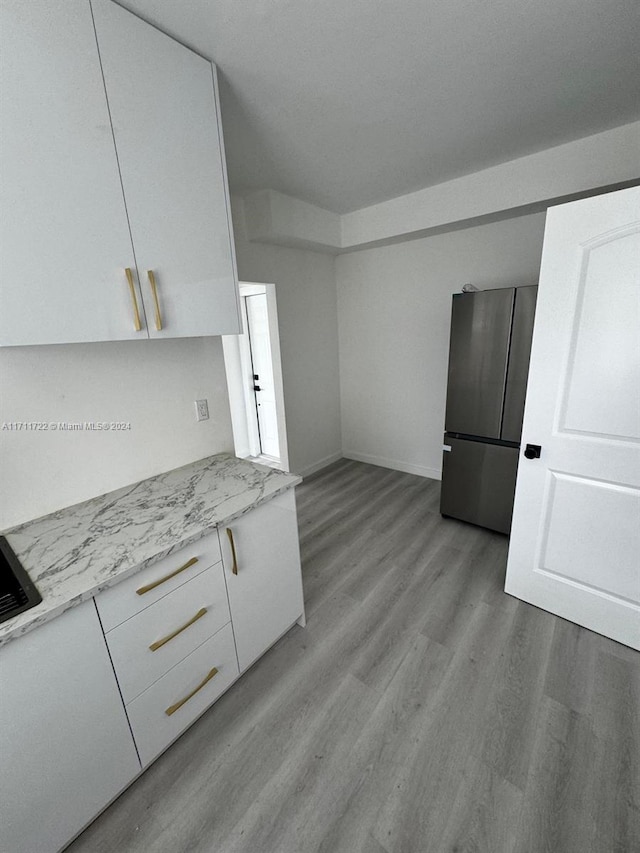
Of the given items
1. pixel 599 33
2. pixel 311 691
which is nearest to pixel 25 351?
pixel 311 691

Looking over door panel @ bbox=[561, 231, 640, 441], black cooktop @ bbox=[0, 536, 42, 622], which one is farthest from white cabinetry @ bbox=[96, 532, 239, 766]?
door panel @ bbox=[561, 231, 640, 441]

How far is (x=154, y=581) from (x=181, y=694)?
0.52 metres

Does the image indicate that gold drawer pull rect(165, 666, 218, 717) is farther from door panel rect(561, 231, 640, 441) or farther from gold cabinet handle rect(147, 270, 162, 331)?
door panel rect(561, 231, 640, 441)

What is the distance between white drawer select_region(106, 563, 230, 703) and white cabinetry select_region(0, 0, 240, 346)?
93 centimetres

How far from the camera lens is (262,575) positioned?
154 cm

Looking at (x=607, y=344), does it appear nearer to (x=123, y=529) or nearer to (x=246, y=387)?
(x=123, y=529)

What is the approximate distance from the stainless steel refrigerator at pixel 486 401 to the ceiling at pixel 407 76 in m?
0.90

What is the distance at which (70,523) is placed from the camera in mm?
1321

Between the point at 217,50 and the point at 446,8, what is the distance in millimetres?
854

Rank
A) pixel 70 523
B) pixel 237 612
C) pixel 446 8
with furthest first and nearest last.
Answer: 1. pixel 237 612
2. pixel 70 523
3. pixel 446 8

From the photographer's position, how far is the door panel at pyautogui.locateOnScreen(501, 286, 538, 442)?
7.07 ft

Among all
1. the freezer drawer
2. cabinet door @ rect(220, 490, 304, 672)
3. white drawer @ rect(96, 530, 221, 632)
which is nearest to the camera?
white drawer @ rect(96, 530, 221, 632)

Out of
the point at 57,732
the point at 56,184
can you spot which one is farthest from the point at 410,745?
the point at 56,184

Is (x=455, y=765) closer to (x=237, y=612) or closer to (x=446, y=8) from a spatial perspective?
(x=237, y=612)
